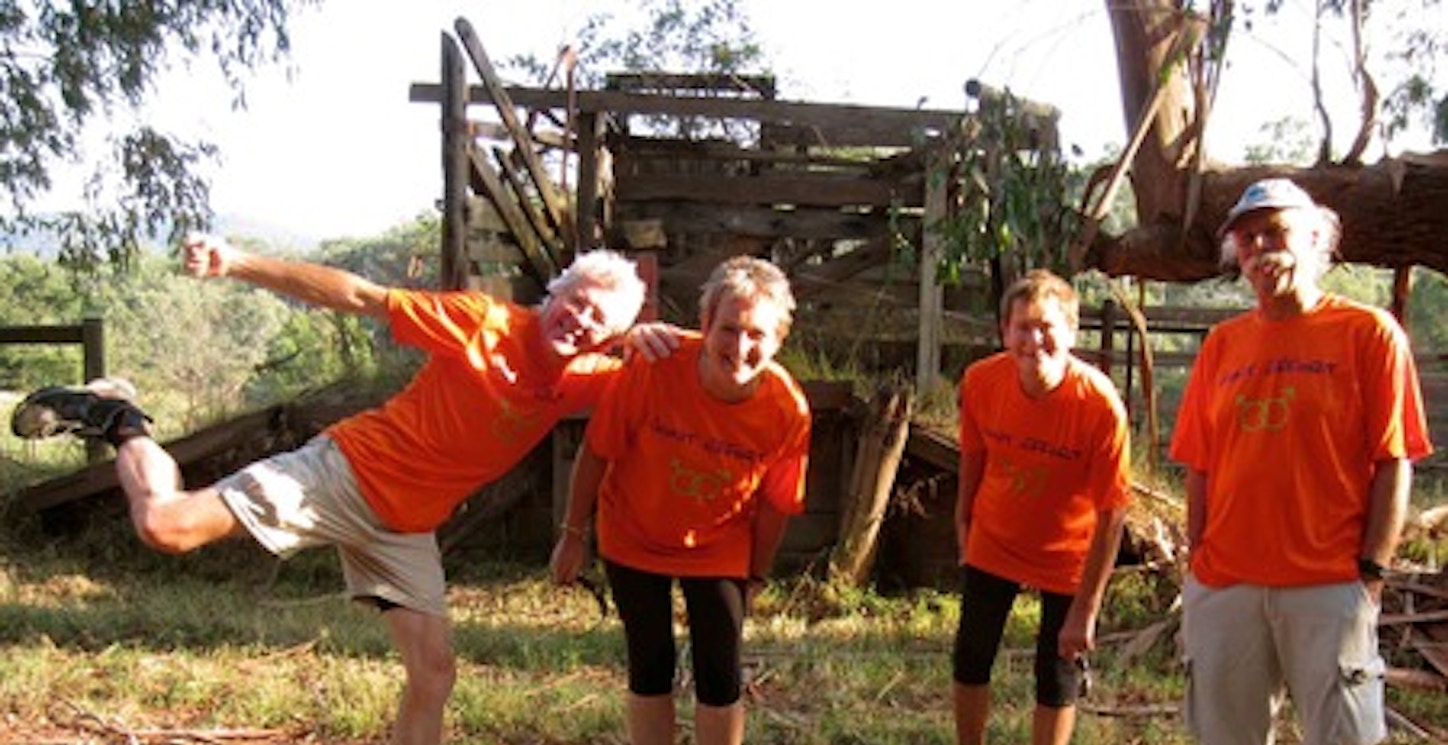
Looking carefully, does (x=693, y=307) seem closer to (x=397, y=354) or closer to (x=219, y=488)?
(x=397, y=354)

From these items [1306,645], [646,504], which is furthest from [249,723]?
[1306,645]

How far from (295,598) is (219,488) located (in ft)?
16.1

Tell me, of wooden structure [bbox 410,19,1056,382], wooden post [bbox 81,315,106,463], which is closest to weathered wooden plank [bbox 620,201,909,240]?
wooden structure [bbox 410,19,1056,382]

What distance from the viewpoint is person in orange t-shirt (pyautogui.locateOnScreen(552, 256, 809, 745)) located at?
12.6ft

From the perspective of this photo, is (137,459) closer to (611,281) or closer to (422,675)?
(422,675)

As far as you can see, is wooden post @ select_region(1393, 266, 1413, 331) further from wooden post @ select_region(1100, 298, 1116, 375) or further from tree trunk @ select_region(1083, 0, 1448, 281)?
wooden post @ select_region(1100, 298, 1116, 375)

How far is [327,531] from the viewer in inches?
153

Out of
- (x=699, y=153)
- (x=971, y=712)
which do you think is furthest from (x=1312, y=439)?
(x=699, y=153)

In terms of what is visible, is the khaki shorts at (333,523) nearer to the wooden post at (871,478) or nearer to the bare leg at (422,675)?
the bare leg at (422,675)

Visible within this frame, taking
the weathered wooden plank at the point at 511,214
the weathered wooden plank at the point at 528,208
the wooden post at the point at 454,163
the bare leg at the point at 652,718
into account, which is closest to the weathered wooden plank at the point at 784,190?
the weathered wooden plank at the point at 528,208

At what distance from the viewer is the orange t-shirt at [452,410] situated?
3.88 meters

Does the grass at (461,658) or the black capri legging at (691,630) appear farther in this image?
the grass at (461,658)

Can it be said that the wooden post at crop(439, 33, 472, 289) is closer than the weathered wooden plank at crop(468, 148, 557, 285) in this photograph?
Yes

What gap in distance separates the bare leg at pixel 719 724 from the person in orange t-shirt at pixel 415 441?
769 millimetres
